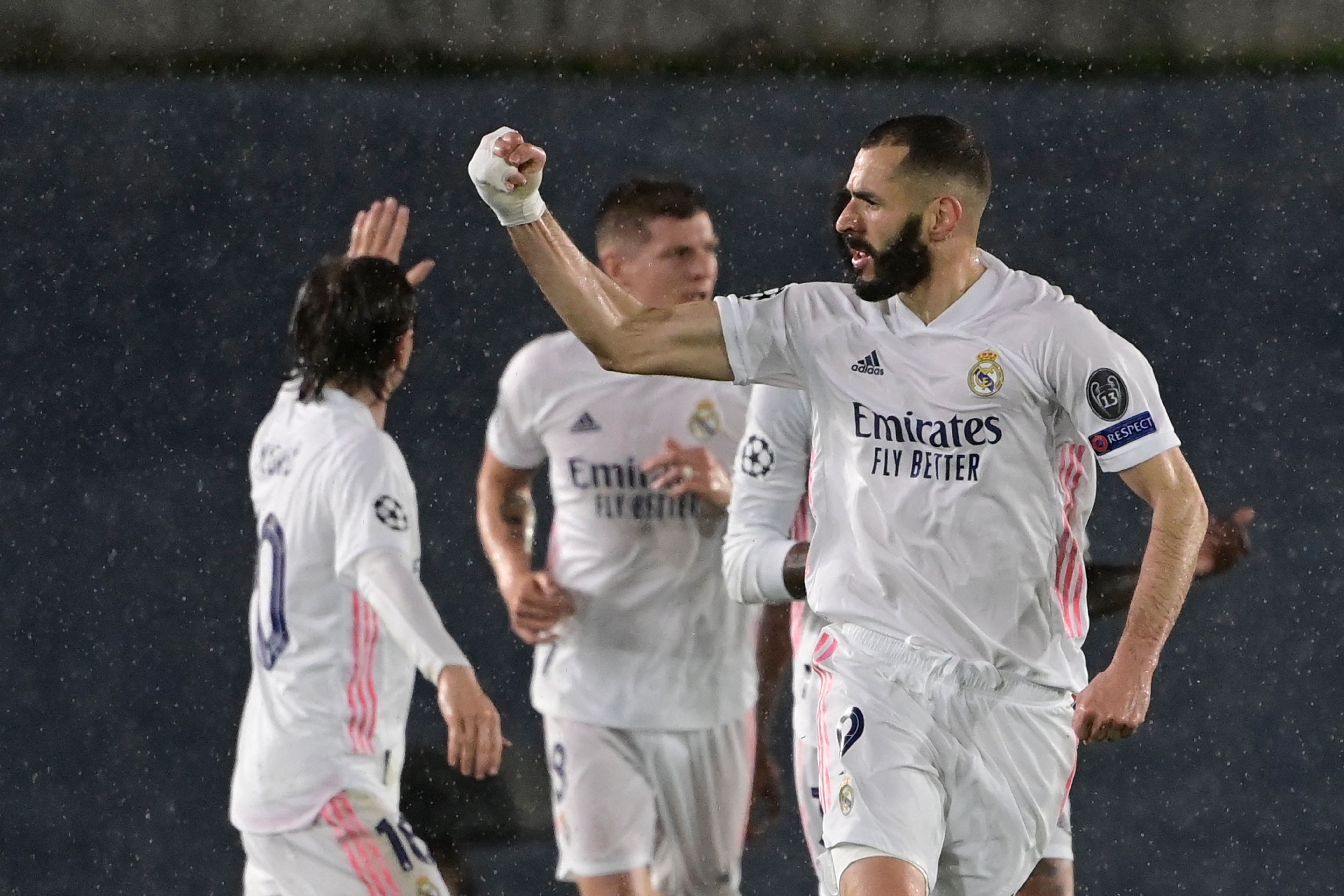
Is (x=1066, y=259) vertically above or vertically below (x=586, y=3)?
below

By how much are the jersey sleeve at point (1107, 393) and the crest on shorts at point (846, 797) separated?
1.78 ft

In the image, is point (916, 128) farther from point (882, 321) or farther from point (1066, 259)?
point (1066, 259)

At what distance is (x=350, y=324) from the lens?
125 inches

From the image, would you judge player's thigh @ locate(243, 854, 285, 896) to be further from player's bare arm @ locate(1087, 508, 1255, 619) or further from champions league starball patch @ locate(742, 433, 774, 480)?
player's bare arm @ locate(1087, 508, 1255, 619)

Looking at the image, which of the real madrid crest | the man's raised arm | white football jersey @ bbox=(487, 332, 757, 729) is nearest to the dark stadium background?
white football jersey @ bbox=(487, 332, 757, 729)

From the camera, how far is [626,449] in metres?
3.64

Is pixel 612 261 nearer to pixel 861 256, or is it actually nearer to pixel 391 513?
pixel 391 513

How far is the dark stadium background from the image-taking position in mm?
5547

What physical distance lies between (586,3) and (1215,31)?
219cm

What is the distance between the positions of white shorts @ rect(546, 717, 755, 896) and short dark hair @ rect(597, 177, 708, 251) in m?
0.94

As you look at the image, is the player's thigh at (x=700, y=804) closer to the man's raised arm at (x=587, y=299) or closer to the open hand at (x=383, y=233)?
the open hand at (x=383, y=233)

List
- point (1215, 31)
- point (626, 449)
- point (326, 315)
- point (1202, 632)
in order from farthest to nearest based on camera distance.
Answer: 1. point (1215, 31)
2. point (1202, 632)
3. point (626, 449)
4. point (326, 315)

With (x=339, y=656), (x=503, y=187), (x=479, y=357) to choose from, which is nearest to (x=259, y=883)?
(x=339, y=656)

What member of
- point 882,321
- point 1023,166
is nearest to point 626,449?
point 882,321
